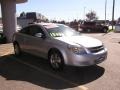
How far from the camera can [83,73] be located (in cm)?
805

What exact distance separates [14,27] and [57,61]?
36.0 feet

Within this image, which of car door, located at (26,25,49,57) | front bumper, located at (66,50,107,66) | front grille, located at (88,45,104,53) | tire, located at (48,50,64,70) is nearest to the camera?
front bumper, located at (66,50,107,66)

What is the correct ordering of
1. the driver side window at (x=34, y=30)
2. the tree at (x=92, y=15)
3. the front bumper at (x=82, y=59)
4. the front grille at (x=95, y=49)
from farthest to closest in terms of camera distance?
the tree at (x=92, y=15) < the driver side window at (x=34, y=30) < the front grille at (x=95, y=49) < the front bumper at (x=82, y=59)

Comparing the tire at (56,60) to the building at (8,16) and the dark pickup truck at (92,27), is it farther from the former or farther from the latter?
the dark pickup truck at (92,27)

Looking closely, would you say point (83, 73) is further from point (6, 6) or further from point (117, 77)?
point (6, 6)

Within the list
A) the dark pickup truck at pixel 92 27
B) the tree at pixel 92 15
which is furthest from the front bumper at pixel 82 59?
the tree at pixel 92 15

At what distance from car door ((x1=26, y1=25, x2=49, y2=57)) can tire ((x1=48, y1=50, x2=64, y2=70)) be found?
0.45 meters

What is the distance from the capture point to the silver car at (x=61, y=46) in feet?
25.5

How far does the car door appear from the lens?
356 inches

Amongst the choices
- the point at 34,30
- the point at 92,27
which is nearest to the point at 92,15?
the point at 92,27

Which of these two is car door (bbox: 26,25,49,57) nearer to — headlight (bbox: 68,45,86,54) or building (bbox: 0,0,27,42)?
headlight (bbox: 68,45,86,54)

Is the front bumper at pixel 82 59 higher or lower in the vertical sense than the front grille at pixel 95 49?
lower

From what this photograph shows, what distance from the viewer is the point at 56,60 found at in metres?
8.41

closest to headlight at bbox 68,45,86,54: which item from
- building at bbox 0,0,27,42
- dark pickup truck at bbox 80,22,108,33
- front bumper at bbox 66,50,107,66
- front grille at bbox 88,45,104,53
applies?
front bumper at bbox 66,50,107,66
